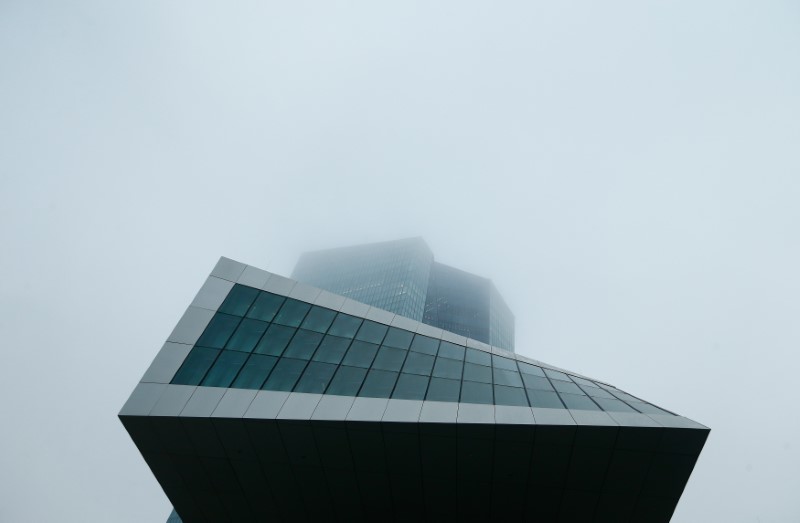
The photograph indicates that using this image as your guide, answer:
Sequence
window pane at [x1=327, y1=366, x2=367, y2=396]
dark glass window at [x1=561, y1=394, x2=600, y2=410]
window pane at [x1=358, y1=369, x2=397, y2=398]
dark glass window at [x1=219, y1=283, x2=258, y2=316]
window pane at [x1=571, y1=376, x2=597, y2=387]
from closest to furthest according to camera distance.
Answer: dark glass window at [x1=561, y1=394, x2=600, y2=410] → window pane at [x1=358, y1=369, x2=397, y2=398] → window pane at [x1=327, y1=366, x2=367, y2=396] → window pane at [x1=571, y1=376, x2=597, y2=387] → dark glass window at [x1=219, y1=283, x2=258, y2=316]

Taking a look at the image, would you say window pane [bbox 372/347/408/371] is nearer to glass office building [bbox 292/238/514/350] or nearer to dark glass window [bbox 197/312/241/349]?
dark glass window [bbox 197/312/241/349]

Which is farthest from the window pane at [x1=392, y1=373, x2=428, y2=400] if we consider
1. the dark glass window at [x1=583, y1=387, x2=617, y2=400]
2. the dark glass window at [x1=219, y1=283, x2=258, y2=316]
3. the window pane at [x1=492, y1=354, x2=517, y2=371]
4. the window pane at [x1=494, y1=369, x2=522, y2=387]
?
the dark glass window at [x1=219, y1=283, x2=258, y2=316]

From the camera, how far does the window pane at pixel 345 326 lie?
21.2 m

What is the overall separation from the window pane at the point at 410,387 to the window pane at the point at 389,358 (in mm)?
718

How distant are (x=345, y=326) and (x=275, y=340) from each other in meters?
3.30

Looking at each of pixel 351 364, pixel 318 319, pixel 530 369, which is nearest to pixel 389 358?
pixel 351 364

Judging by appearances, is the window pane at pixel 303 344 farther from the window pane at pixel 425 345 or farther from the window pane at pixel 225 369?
the window pane at pixel 425 345

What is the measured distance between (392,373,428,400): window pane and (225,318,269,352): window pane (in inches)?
270

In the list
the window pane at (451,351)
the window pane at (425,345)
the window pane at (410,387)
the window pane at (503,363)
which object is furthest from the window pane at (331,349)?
the window pane at (503,363)

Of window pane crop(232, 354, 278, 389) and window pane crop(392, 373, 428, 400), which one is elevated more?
window pane crop(232, 354, 278, 389)

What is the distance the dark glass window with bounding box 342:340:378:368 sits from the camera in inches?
779

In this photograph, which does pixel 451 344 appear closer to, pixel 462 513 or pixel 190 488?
pixel 462 513

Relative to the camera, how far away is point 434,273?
19175cm

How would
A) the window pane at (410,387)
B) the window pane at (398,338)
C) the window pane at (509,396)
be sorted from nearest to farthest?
1. the window pane at (509,396)
2. the window pane at (410,387)
3. the window pane at (398,338)
